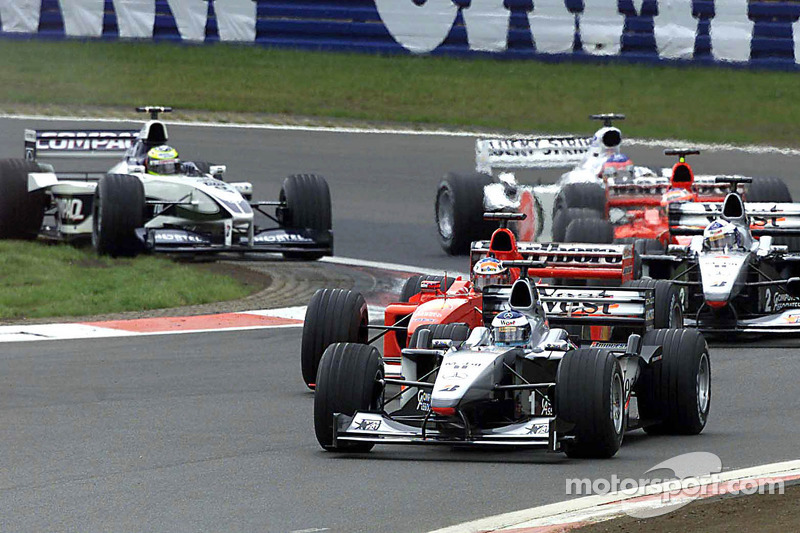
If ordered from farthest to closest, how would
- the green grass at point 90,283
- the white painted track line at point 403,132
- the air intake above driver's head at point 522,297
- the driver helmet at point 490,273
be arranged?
the white painted track line at point 403,132, the green grass at point 90,283, the driver helmet at point 490,273, the air intake above driver's head at point 522,297

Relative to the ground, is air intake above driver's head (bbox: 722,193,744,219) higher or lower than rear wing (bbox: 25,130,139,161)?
lower

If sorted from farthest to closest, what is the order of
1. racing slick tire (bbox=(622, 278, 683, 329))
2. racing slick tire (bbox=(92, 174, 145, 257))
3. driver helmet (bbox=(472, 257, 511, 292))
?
racing slick tire (bbox=(92, 174, 145, 257)) → racing slick tire (bbox=(622, 278, 683, 329)) → driver helmet (bbox=(472, 257, 511, 292))

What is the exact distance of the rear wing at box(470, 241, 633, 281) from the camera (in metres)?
13.3

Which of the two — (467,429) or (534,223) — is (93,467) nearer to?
(467,429)

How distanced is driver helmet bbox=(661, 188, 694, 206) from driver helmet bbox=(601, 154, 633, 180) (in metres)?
1.98

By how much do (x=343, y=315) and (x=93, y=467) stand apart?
3.00 meters

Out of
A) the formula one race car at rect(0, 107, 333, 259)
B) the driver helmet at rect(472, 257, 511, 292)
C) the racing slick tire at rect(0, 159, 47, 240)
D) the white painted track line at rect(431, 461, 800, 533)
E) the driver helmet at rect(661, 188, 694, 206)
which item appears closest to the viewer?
the white painted track line at rect(431, 461, 800, 533)

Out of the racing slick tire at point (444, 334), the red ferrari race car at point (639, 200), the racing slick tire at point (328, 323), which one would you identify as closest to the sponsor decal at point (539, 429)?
the racing slick tire at point (444, 334)

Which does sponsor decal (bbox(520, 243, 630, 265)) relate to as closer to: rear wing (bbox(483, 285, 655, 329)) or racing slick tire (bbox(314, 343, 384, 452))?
rear wing (bbox(483, 285, 655, 329))

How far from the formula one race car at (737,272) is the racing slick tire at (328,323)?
163 inches

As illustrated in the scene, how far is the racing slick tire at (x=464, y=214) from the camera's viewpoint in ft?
68.8

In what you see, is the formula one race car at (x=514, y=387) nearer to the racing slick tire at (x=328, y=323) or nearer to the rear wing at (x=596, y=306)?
the rear wing at (x=596, y=306)

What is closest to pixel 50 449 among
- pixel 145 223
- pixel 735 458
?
pixel 735 458

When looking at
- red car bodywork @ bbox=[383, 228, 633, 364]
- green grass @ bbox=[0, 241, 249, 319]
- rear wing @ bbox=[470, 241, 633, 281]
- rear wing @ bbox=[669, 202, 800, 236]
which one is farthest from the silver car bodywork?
green grass @ bbox=[0, 241, 249, 319]
